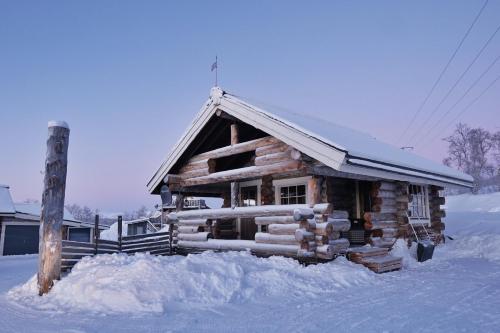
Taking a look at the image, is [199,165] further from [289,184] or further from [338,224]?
[338,224]

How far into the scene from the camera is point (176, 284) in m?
5.99

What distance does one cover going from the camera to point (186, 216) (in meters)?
12.7

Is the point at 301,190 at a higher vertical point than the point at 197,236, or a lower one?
higher

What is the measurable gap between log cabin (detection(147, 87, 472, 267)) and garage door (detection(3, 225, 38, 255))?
1397 cm

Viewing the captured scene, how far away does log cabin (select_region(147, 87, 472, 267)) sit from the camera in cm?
863

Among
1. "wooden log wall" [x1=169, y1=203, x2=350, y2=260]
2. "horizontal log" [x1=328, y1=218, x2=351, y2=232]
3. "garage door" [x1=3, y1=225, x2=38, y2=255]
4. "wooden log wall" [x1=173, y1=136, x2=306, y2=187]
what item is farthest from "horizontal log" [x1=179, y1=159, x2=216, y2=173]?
"garage door" [x1=3, y1=225, x2=38, y2=255]

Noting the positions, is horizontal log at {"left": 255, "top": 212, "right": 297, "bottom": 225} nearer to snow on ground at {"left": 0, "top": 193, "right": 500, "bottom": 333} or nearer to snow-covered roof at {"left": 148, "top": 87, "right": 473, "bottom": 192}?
snow on ground at {"left": 0, "top": 193, "right": 500, "bottom": 333}

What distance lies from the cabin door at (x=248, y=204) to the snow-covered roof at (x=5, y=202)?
15596 millimetres

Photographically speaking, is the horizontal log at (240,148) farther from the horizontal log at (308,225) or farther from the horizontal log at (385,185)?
the horizontal log at (385,185)

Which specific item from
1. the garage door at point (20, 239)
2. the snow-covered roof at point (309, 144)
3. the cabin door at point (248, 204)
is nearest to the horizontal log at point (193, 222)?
the snow-covered roof at point (309, 144)

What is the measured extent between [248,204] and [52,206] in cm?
786

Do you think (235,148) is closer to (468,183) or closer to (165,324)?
(165,324)

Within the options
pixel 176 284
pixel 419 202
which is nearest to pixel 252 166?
pixel 176 284

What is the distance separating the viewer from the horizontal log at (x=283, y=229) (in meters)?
9.02
